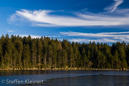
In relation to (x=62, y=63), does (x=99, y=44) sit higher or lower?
higher

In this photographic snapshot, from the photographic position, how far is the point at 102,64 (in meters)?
157

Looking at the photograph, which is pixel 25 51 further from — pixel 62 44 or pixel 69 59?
pixel 62 44

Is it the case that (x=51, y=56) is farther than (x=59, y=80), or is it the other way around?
(x=51, y=56)

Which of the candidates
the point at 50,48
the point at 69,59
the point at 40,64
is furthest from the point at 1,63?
the point at 69,59

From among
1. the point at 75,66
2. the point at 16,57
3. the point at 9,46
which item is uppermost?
the point at 9,46

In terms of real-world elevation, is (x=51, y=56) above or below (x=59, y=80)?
above

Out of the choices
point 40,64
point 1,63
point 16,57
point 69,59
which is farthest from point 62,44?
point 1,63

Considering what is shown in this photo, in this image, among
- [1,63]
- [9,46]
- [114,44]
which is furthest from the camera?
[114,44]

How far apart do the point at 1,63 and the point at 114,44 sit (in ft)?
395

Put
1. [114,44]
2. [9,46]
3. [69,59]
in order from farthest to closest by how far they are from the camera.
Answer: [114,44], [69,59], [9,46]

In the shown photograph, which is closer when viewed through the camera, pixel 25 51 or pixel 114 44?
pixel 25 51

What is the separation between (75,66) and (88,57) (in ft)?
53.1

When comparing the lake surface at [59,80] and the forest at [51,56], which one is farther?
the forest at [51,56]

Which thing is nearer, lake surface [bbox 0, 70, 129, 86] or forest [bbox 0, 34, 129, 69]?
lake surface [bbox 0, 70, 129, 86]
